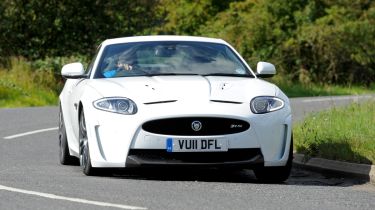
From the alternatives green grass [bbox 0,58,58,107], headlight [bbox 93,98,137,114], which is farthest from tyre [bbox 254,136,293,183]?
green grass [bbox 0,58,58,107]

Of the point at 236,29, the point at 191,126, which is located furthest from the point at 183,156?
the point at 236,29

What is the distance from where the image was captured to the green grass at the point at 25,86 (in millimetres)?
28516

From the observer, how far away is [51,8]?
3456 centimetres

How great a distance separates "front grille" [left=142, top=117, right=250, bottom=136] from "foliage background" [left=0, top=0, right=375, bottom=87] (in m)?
A: 21.4

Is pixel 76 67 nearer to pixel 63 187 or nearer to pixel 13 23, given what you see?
pixel 63 187

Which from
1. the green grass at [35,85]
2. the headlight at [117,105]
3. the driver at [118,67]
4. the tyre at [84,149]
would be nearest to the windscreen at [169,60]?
the driver at [118,67]

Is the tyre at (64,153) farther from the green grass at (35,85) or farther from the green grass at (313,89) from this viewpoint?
the green grass at (313,89)

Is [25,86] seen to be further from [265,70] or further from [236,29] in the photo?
[265,70]

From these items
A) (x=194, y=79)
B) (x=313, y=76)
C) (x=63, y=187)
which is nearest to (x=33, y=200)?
(x=63, y=187)

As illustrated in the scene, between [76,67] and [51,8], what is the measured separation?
2180 cm

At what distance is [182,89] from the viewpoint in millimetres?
11523

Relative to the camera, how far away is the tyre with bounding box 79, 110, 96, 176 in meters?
11.8

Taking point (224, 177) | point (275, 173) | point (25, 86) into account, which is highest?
point (275, 173)

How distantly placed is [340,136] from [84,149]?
3.57 metres
